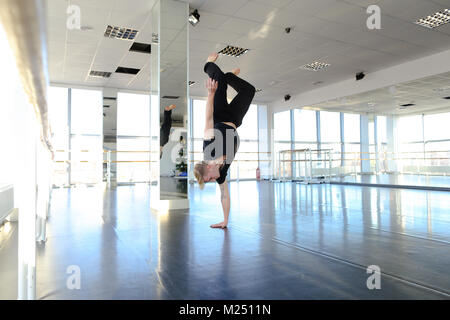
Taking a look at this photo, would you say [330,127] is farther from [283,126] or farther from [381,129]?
[381,129]

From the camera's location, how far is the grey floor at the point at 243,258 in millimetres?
1205

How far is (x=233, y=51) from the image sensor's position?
638 cm

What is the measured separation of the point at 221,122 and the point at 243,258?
3.85ft

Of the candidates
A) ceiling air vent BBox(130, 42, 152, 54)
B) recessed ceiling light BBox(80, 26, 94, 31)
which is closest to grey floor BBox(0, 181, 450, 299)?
recessed ceiling light BBox(80, 26, 94, 31)

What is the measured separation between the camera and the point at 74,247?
75.7 inches

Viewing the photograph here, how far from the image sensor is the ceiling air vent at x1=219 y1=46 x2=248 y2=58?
246 inches

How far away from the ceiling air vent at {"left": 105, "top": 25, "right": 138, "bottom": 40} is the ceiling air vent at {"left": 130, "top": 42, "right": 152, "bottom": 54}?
0.32m

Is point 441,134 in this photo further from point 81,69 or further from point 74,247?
point 74,247

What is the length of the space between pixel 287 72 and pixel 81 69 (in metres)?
5.36

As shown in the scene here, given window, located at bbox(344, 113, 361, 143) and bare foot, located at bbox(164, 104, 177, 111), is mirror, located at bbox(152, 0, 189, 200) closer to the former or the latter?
bare foot, located at bbox(164, 104, 177, 111)

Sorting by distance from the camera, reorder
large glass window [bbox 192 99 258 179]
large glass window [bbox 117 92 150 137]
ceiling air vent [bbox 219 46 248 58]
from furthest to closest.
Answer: large glass window [bbox 192 99 258 179] → large glass window [bbox 117 92 150 137] → ceiling air vent [bbox 219 46 248 58]

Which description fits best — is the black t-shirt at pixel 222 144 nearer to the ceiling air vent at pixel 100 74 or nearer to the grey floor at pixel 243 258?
the grey floor at pixel 243 258

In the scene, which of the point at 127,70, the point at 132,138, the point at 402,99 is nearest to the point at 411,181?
the point at 402,99
